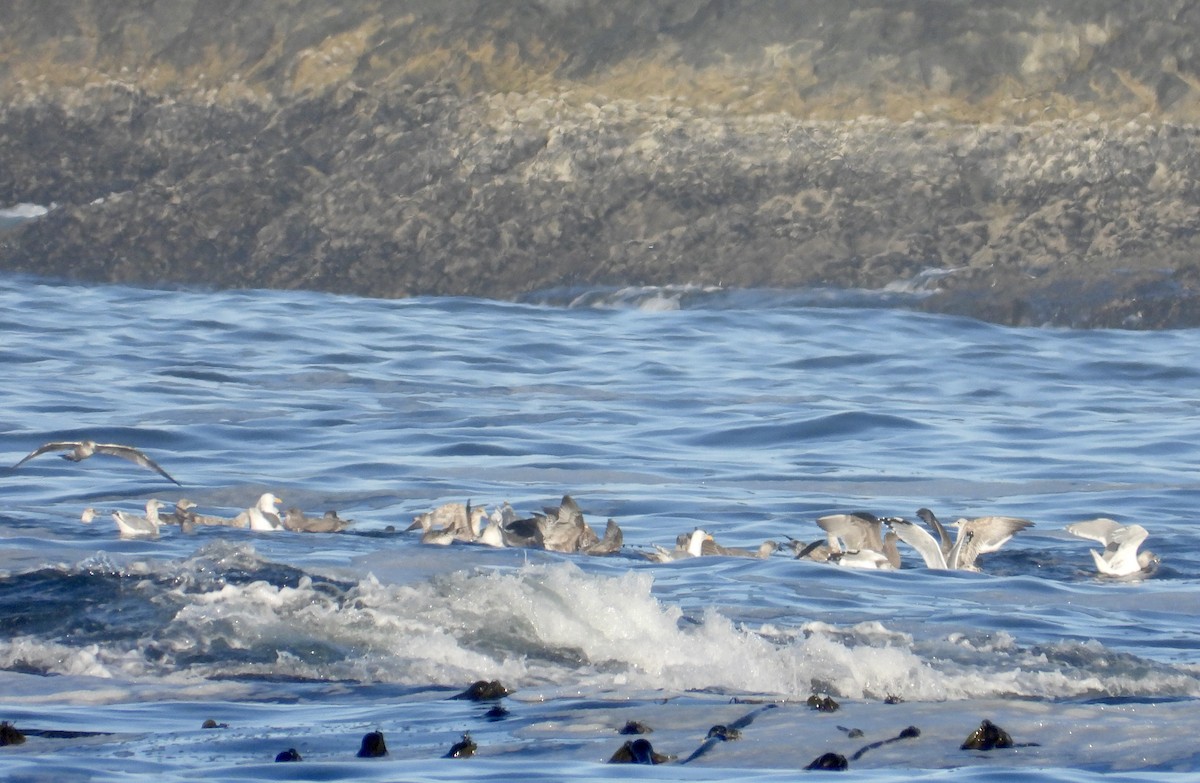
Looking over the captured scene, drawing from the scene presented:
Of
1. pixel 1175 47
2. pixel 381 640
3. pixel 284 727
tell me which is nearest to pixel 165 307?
pixel 1175 47

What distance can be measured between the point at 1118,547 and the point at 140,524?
4610 mm

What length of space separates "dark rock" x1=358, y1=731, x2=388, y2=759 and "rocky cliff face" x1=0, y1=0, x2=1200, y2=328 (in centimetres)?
1501

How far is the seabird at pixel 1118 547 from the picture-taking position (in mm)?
9031

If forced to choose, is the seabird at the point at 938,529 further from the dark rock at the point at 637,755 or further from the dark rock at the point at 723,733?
the dark rock at the point at 637,755

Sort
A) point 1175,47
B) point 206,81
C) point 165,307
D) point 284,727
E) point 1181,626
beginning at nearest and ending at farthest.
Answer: point 284,727
point 1181,626
point 165,307
point 1175,47
point 206,81

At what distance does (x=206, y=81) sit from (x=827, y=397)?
10.6m

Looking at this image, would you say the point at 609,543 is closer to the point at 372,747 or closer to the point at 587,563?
the point at 587,563

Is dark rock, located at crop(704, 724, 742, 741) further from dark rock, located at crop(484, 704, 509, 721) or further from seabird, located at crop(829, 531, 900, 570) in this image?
seabird, located at crop(829, 531, 900, 570)

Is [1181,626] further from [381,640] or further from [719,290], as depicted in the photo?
[719,290]

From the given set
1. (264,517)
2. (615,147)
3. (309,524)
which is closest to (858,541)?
(309,524)

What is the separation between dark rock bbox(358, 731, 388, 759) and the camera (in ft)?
18.6

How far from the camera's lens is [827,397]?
15344mm

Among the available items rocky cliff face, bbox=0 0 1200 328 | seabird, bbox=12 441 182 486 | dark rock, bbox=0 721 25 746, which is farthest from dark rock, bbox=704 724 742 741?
rocky cliff face, bbox=0 0 1200 328

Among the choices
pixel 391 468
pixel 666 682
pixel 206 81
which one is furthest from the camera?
pixel 206 81
